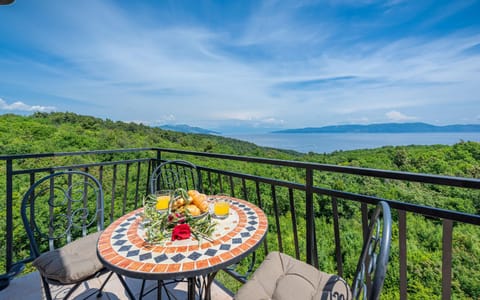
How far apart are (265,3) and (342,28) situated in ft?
15.0

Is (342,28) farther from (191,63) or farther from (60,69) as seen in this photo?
(60,69)

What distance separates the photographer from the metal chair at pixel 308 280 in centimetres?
86

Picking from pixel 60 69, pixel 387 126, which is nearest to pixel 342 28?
pixel 60 69

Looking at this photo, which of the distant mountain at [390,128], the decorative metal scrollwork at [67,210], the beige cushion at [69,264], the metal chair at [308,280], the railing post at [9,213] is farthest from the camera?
the distant mountain at [390,128]

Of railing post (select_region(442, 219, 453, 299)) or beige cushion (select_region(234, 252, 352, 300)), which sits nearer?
railing post (select_region(442, 219, 453, 299))

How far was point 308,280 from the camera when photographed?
3.93ft

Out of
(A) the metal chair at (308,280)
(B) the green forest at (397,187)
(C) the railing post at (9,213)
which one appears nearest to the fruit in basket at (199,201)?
(A) the metal chair at (308,280)

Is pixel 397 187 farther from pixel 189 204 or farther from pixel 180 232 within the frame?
pixel 180 232

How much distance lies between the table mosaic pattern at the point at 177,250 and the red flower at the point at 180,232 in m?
0.03

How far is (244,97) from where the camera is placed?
11.1 metres

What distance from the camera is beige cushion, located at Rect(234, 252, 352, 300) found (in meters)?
1.10

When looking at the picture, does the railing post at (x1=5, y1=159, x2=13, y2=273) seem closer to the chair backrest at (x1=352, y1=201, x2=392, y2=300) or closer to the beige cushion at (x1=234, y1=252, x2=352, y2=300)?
the beige cushion at (x1=234, y1=252, x2=352, y2=300)

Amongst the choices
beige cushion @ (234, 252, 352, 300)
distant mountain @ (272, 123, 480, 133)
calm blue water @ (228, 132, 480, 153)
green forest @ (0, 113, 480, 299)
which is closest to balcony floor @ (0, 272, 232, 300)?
beige cushion @ (234, 252, 352, 300)

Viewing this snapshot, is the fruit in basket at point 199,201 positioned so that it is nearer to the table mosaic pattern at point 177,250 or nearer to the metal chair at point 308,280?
the table mosaic pattern at point 177,250
